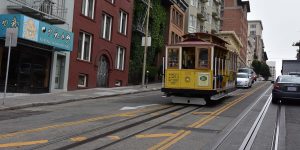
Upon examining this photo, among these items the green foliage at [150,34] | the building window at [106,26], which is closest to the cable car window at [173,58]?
the building window at [106,26]

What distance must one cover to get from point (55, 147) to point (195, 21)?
53208 mm

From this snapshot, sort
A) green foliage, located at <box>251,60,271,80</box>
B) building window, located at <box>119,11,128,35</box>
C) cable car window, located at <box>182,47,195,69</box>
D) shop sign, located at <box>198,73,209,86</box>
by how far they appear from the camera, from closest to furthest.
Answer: shop sign, located at <box>198,73,209,86</box>, cable car window, located at <box>182,47,195,69</box>, building window, located at <box>119,11,128,35</box>, green foliage, located at <box>251,60,271,80</box>

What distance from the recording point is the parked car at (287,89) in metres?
19.4

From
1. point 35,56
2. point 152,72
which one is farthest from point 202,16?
point 35,56

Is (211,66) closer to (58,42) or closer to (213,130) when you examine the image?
(213,130)

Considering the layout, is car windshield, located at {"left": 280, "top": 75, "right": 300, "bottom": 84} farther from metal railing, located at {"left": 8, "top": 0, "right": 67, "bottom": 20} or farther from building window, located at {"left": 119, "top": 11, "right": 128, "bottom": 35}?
building window, located at {"left": 119, "top": 11, "right": 128, "bottom": 35}

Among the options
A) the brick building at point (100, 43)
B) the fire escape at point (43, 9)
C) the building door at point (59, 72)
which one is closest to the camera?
the fire escape at point (43, 9)

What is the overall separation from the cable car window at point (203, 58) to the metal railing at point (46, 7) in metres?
8.46

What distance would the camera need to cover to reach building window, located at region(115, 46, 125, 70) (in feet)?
110

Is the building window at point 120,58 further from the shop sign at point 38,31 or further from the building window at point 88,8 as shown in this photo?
the shop sign at point 38,31

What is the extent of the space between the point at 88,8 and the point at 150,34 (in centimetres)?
1316

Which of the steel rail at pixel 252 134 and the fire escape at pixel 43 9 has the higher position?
the fire escape at pixel 43 9

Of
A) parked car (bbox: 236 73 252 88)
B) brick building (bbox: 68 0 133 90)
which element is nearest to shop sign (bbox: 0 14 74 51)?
brick building (bbox: 68 0 133 90)

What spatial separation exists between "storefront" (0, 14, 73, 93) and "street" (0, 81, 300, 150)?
5.52 m
